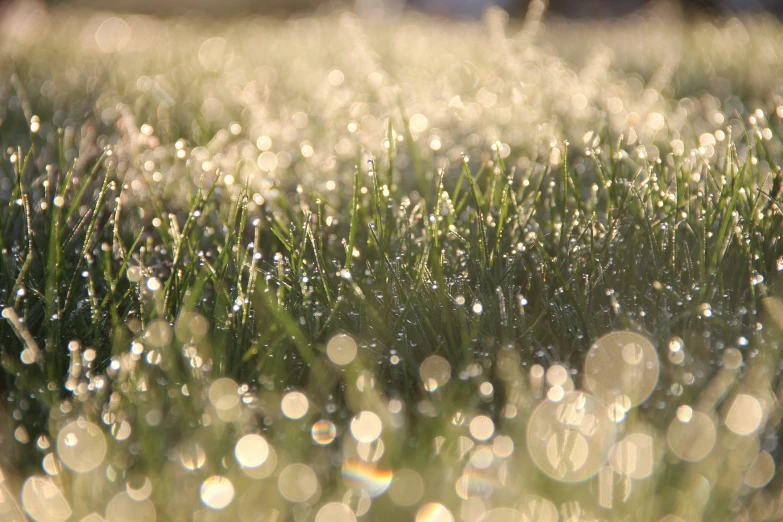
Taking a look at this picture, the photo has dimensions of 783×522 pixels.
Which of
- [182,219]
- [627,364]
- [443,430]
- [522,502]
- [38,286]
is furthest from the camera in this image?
[182,219]

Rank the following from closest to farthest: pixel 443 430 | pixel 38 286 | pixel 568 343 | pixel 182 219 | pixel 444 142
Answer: pixel 443 430 → pixel 568 343 → pixel 38 286 → pixel 182 219 → pixel 444 142

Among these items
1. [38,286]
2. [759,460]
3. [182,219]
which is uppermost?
[759,460]

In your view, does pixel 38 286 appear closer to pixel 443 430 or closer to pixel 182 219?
pixel 182 219

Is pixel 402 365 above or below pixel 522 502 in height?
below

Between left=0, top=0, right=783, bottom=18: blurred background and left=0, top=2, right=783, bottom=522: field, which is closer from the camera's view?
left=0, top=2, right=783, bottom=522: field

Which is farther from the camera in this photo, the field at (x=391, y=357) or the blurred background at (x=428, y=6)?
the blurred background at (x=428, y=6)

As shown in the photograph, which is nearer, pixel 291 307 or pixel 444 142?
pixel 291 307

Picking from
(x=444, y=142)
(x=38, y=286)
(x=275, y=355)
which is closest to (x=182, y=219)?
(x=38, y=286)

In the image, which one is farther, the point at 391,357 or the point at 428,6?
the point at 428,6

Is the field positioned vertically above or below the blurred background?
above

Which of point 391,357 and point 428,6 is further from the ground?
point 391,357

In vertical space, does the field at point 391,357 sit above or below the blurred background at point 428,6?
above
